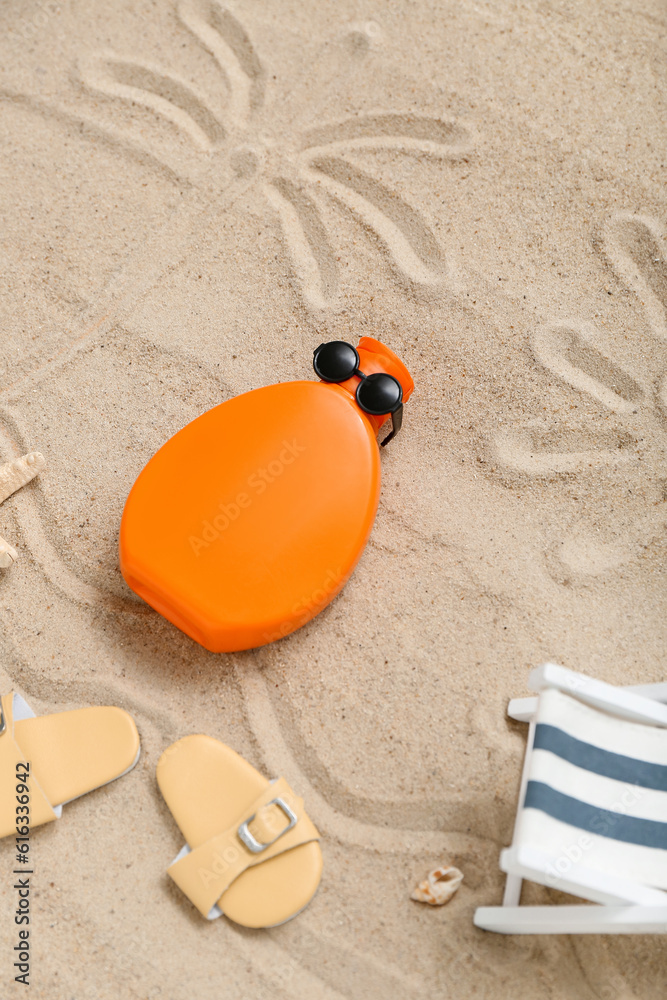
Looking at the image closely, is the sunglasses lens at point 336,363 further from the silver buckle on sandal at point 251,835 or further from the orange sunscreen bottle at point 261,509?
the silver buckle on sandal at point 251,835

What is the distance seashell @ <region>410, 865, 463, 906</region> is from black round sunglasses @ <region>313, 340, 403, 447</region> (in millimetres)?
862

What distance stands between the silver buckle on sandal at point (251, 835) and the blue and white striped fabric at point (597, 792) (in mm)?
416

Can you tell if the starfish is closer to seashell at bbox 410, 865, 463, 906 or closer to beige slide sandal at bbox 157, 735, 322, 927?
beige slide sandal at bbox 157, 735, 322, 927

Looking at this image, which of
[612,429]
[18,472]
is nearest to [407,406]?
[612,429]

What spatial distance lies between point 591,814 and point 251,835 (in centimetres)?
59

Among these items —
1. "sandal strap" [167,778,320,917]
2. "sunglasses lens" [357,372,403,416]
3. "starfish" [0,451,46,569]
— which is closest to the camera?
"sandal strap" [167,778,320,917]

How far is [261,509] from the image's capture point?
1304mm

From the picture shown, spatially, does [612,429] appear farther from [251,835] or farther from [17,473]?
[17,473]

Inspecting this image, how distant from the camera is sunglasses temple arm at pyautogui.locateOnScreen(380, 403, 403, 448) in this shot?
4.58 ft

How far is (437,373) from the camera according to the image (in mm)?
1592

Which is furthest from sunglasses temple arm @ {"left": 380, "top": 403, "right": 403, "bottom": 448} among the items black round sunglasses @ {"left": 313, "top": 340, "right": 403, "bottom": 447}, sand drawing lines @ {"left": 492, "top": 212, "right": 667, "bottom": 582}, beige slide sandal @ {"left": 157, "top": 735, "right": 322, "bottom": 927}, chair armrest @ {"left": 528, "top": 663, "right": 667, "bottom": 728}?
beige slide sandal @ {"left": 157, "top": 735, "right": 322, "bottom": 927}

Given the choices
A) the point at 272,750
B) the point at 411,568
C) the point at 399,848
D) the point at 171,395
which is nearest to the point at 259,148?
the point at 171,395

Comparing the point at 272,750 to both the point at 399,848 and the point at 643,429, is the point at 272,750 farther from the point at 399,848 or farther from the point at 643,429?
the point at 643,429

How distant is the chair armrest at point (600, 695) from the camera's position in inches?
45.0
